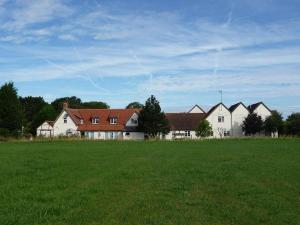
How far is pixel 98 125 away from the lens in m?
97.5

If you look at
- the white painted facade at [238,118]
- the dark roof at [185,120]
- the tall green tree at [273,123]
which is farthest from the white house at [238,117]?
the dark roof at [185,120]

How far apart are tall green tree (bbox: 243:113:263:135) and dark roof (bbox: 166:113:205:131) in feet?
31.2

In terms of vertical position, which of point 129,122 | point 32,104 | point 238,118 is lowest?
point 129,122

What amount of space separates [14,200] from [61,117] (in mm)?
84450

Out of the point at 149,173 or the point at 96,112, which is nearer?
the point at 149,173

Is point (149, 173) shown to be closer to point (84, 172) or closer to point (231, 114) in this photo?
point (84, 172)

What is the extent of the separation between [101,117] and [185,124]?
16.8 m

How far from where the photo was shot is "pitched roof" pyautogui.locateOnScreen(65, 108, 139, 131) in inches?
3807

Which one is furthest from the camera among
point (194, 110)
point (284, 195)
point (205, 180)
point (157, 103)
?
point (194, 110)

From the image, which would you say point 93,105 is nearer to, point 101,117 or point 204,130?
point 101,117

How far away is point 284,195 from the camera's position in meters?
14.4

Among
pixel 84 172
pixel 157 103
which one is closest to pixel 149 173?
pixel 84 172

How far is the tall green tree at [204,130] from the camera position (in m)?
92.6

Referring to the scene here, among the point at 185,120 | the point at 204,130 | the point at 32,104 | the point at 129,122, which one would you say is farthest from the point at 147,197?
the point at 32,104
